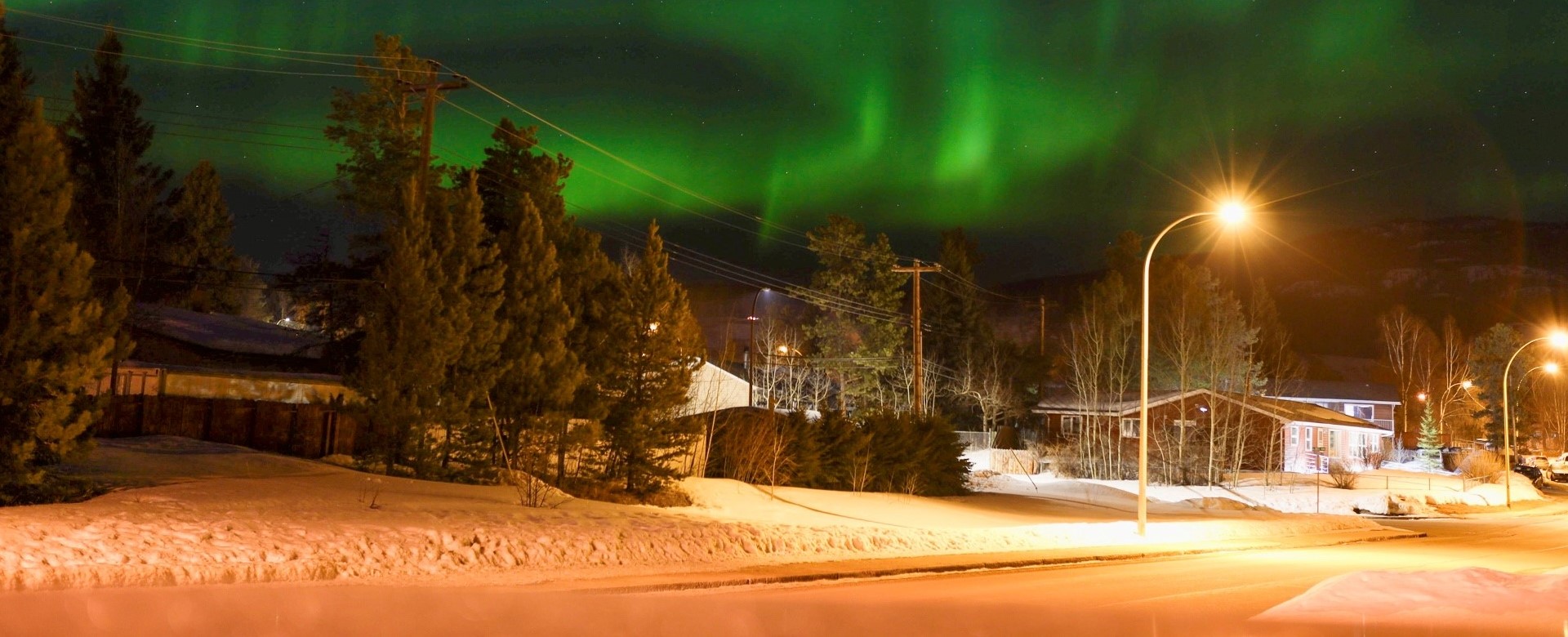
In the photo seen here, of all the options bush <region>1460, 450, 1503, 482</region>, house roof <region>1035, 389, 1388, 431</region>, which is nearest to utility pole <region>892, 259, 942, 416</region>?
house roof <region>1035, 389, 1388, 431</region>

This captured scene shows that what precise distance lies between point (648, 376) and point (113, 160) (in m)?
30.6

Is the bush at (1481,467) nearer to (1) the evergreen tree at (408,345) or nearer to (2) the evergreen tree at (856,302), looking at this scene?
(2) the evergreen tree at (856,302)

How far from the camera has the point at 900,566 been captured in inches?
760

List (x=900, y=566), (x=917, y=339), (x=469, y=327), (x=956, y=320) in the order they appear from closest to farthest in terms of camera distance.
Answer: (x=900, y=566) → (x=469, y=327) → (x=917, y=339) → (x=956, y=320)

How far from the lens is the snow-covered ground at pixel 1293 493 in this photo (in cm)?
4309

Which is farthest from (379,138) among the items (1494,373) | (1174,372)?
(1494,373)

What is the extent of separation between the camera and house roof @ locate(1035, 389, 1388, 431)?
58062mm

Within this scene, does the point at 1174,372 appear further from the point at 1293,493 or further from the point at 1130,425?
the point at 1293,493

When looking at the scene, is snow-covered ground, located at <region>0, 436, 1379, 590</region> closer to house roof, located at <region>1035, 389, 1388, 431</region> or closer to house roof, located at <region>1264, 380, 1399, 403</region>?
house roof, located at <region>1035, 389, 1388, 431</region>

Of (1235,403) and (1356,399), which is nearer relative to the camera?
(1235,403)

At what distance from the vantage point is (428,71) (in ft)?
92.5

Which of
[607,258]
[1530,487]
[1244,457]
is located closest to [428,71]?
[607,258]

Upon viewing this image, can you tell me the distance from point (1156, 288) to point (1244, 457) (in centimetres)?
1866

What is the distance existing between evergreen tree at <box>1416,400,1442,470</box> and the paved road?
62.1 meters
